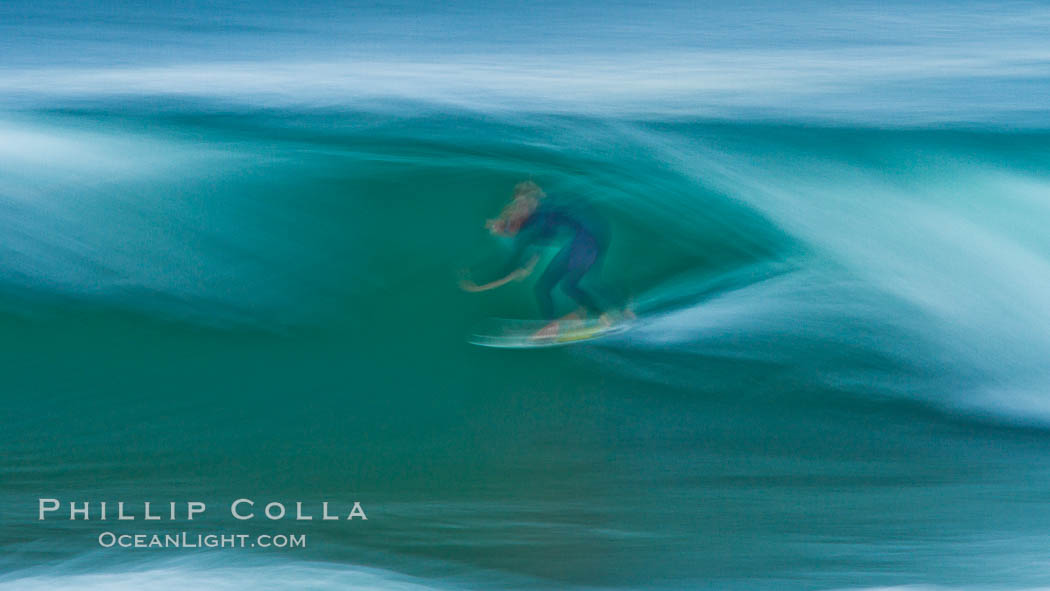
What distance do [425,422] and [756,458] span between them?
1.47 m

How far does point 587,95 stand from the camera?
5578 millimetres

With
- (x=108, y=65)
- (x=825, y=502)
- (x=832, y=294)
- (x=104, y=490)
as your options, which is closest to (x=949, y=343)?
(x=832, y=294)

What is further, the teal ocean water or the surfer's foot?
the surfer's foot

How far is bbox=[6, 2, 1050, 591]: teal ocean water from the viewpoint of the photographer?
422 cm

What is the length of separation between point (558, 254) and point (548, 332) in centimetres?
37

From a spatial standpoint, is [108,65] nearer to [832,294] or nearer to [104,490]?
[104,490]

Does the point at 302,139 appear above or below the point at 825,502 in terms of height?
above

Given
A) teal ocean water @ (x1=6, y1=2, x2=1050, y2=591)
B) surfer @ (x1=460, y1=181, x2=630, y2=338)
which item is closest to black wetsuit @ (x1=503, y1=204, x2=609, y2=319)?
surfer @ (x1=460, y1=181, x2=630, y2=338)

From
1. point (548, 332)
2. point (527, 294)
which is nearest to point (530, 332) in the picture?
point (548, 332)

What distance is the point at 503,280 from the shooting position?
4867mm

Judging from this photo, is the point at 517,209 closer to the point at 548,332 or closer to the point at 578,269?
the point at 578,269

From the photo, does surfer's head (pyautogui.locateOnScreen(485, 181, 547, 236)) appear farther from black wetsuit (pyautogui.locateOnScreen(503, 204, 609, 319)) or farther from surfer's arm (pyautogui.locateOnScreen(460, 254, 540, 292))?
surfer's arm (pyautogui.locateOnScreen(460, 254, 540, 292))

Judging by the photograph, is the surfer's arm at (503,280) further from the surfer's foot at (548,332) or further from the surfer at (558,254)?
the surfer's foot at (548,332)

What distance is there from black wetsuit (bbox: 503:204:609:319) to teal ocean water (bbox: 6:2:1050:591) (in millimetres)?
217
